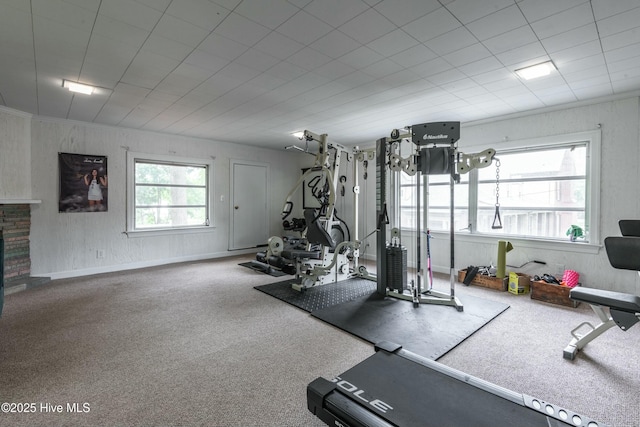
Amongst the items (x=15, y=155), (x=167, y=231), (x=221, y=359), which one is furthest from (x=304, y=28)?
(x=167, y=231)

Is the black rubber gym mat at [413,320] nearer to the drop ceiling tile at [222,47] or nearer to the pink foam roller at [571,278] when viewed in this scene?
the pink foam roller at [571,278]

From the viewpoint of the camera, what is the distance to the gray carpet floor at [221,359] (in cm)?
183

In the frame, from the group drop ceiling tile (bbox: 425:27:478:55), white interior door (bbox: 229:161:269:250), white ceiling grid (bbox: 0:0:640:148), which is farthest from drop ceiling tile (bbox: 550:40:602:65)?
white interior door (bbox: 229:161:269:250)

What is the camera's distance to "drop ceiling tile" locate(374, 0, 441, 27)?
2.01 metres

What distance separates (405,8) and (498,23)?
0.79 metres

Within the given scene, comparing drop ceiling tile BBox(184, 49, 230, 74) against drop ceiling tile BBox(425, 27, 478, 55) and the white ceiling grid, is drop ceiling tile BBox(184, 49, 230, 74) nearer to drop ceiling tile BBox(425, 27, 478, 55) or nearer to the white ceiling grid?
the white ceiling grid

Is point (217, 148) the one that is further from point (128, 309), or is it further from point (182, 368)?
point (182, 368)

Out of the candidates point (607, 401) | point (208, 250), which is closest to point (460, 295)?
point (607, 401)

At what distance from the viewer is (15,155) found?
14.3 ft

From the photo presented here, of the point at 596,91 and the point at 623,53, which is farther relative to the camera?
the point at 596,91

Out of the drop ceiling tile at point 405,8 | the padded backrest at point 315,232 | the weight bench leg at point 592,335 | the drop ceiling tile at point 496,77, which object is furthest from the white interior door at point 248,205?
the weight bench leg at point 592,335

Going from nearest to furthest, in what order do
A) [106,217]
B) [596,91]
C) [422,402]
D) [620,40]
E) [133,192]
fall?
[422,402], [620,40], [596,91], [106,217], [133,192]

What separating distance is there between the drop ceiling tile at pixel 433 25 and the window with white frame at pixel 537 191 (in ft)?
8.85

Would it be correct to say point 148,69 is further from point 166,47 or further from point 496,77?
point 496,77
